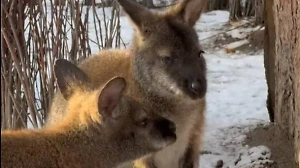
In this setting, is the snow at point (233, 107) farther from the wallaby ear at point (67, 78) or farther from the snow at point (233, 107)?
the wallaby ear at point (67, 78)

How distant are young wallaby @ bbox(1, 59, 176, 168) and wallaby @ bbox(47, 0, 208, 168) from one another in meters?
0.40

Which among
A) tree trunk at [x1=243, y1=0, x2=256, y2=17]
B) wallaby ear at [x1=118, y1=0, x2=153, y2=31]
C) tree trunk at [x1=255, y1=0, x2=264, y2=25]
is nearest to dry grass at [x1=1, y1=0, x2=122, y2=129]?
wallaby ear at [x1=118, y1=0, x2=153, y2=31]

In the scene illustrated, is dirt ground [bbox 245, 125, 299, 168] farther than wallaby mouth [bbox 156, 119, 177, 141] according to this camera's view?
Yes

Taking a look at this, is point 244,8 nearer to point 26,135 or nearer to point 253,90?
point 253,90

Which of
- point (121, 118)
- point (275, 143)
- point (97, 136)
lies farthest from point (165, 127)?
point (275, 143)

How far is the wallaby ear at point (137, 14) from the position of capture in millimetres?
3826

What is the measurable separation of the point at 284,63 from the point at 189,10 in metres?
1.13

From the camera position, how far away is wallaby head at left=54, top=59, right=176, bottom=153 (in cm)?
307

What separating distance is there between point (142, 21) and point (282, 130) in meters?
1.72

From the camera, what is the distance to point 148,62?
3.77 meters

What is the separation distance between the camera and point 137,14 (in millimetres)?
3863

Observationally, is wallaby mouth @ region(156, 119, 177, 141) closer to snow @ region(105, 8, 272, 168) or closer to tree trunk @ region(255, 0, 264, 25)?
snow @ region(105, 8, 272, 168)

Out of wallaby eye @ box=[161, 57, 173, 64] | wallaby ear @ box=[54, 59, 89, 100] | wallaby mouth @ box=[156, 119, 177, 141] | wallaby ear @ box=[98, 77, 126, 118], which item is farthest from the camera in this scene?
wallaby eye @ box=[161, 57, 173, 64]

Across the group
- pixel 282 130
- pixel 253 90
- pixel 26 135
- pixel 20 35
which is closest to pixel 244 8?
pixel 253 90
